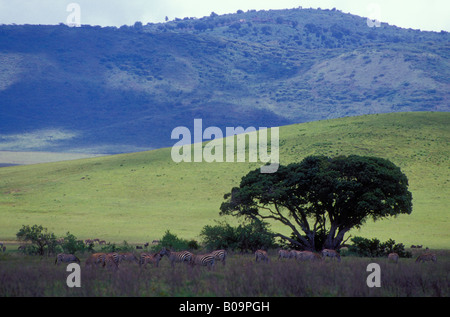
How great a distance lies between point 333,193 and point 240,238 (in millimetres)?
6104

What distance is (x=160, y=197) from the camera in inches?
3066

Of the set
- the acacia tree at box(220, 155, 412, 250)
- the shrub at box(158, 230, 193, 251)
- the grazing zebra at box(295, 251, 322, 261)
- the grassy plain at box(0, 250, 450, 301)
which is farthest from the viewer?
the shrub at box(158, 230, 193, 251)

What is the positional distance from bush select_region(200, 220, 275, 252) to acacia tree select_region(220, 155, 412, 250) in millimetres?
985

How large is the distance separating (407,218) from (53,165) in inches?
2638

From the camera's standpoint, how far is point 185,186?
82.9 metres

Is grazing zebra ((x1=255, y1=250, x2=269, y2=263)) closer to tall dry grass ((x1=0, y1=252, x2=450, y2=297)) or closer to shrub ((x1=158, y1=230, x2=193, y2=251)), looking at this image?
tall dry grass ((x1=0, y1=252, x2=450, y2=297))

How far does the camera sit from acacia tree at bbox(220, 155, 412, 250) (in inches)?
1372

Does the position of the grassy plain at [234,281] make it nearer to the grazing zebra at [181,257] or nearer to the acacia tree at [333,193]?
the grazing zebra at [181,257]

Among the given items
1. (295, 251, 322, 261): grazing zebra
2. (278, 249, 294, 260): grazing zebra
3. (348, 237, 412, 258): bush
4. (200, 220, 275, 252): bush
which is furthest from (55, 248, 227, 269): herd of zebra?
(348, 237, 412, 258): bush

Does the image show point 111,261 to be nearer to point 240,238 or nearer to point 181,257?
point 181,257

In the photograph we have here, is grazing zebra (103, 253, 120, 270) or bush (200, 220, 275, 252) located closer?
grazing zebra (103, 253, 120, 270)

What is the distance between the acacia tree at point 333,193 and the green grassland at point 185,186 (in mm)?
13430

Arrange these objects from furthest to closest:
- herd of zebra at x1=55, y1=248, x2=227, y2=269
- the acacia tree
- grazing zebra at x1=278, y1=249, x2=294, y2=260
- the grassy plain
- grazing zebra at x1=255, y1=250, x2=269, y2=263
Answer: the acacia tree < grazing zebra at x1=278, y1=249, x2=294, y2=260 < grazing zebra at x1=255, y1=250, x2=269, y2=263 < herd of zebra at x1=55, y1=248, x2=227, y2=269 < the grassy plain

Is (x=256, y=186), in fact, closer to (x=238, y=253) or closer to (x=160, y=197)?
(x=238, y=253)
